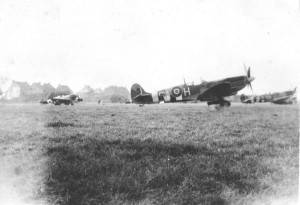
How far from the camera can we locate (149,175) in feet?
9.78

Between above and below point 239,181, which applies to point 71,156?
above

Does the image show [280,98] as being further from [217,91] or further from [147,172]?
[147,172]

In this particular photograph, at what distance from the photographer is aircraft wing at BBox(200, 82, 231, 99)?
16.4 meters

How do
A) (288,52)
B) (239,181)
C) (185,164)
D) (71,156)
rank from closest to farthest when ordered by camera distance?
(239,181), (185,164), (71,156), (288,52)

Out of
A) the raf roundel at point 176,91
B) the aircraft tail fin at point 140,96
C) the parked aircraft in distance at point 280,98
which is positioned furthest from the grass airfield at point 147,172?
the parked aircraft in distance at point 280,98

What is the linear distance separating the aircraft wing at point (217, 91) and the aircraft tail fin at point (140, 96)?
452 cm

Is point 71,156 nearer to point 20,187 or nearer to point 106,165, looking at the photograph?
point 106,165

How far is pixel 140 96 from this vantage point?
1953 cm

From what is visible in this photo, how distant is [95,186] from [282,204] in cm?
209

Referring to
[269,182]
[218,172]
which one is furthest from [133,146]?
[269,182]

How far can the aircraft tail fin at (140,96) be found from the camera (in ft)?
63.6

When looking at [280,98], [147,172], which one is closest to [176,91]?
[147,172]

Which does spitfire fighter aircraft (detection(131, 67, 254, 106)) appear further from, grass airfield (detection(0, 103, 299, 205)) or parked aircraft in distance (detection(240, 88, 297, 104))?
parked aircraft in distance (detection(240, 88, 297, 104))

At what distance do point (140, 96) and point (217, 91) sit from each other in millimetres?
6209
